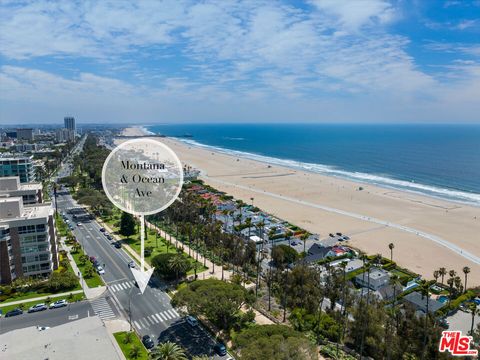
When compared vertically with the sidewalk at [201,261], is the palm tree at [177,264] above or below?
above

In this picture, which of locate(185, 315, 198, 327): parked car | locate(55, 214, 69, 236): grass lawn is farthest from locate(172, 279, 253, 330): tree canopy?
locate(55, 214, 69, 236): grass lawn

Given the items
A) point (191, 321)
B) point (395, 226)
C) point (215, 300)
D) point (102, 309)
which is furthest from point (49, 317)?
point (395, 226)

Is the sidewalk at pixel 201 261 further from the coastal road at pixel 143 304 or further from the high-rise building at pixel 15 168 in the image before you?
the high-rise building at pixel 15 168

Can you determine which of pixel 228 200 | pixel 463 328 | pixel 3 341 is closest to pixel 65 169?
pixel 228 200

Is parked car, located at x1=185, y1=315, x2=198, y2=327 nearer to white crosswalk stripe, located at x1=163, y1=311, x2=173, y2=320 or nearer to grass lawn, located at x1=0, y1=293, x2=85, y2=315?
white crosswalk stripe, located at x1=163, y1=311, x2=173, y2=320

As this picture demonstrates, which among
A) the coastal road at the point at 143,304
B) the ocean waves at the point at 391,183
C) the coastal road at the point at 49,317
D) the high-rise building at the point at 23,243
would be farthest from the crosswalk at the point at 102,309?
the ocean waves at the point at 391,183

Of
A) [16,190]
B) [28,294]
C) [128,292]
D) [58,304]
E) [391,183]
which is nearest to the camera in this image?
[58,304]

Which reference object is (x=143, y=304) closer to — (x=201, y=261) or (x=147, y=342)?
(x=147, y=342)

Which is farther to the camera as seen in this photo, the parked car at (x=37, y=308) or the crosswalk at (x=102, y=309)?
the parked car at (x=37, y=308)
